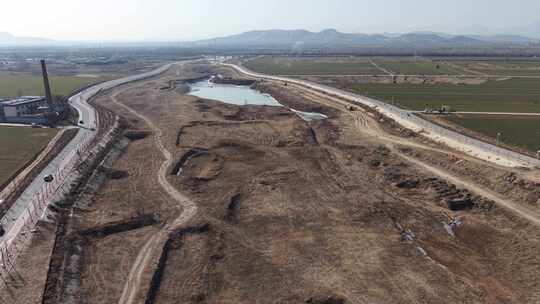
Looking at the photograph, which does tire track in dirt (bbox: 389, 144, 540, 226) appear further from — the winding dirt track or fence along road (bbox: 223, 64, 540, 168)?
the winding dirt track

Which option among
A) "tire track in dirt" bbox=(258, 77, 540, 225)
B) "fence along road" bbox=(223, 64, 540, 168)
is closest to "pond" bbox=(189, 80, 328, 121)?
"tire track in dirt" bbox=(258, 77, 540, 225)

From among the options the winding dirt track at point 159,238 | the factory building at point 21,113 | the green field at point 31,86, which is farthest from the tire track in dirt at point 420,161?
the green field at point 31,86

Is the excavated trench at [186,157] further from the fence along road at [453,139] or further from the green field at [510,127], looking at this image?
the green field at [510,127]

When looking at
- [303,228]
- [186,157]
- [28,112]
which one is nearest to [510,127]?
[303,228]

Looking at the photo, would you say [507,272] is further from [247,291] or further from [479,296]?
[247,291]

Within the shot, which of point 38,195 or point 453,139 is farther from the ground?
point 453,139

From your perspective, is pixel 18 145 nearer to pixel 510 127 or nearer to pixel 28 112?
pixel 28 112
